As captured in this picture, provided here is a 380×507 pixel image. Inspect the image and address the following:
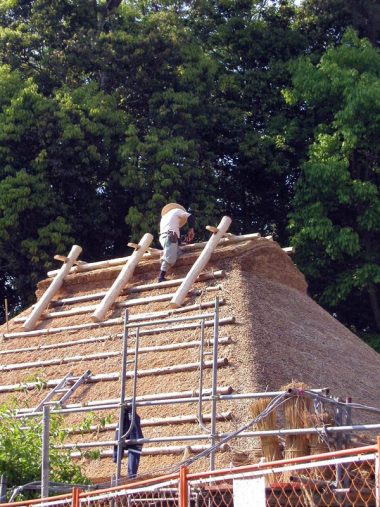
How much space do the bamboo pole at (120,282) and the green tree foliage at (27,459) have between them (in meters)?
3.87

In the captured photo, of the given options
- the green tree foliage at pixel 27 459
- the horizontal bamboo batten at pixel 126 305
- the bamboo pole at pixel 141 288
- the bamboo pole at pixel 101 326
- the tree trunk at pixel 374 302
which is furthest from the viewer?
the tree trunk at pixel 374 302

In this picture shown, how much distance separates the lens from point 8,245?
20.9m

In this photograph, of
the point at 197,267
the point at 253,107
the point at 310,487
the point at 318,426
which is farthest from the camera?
the point at 253,107

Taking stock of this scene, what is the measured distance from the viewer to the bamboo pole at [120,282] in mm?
14023

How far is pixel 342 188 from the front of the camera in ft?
69.8

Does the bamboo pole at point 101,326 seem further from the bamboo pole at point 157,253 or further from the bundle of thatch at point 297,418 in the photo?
the bundle of thatch at point 297,418

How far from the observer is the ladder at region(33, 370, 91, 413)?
40.1ft

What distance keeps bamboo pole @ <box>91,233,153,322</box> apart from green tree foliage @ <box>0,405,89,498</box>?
12.7ft

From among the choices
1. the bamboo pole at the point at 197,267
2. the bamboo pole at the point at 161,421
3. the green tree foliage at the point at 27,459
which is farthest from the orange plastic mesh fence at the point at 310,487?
the bamboo pole at the point at 197,267

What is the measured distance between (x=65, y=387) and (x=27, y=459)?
2.97m

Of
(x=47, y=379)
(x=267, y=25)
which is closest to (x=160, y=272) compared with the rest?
(x=47, y=379)

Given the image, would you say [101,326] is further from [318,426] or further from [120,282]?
[318,426]

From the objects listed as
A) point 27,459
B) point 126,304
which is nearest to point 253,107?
point 126,304

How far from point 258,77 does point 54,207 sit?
21.4 ft
